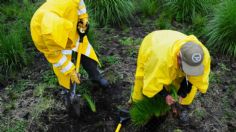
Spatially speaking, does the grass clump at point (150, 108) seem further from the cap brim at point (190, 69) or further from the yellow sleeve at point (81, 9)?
the yellow sleeve at point (81, 9)

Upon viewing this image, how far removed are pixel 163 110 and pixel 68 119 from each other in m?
1.28

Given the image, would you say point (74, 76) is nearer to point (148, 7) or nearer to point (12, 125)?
point (12, 125)

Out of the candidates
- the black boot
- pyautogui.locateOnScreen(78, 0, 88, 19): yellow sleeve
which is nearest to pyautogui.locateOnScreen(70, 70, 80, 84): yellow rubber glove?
the black boot

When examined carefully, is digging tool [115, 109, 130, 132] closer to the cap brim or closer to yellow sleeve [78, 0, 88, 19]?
yellow sleeve [78, 0, 88, 19]

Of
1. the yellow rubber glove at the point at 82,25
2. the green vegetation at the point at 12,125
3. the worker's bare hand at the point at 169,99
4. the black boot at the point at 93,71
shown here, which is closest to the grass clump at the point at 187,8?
the black boot at the point at 93,71

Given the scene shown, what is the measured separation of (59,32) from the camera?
3572 millimetres

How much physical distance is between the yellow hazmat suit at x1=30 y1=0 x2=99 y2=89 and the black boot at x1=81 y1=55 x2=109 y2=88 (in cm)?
22

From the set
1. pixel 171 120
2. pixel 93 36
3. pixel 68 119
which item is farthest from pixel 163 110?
pixel 93 36

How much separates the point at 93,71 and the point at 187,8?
2.24 meters

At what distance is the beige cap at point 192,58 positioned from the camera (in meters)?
3.06

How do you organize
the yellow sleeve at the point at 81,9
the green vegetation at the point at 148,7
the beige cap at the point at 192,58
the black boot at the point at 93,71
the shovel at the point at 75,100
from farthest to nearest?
the green vegetation at the point at 148,7
the black boot at the point at 93,71
the shovel at the point at 75,100
the yellow sleeve at the point at 81,9
the beige cap at the point at 192,58

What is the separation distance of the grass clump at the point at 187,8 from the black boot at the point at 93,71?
205 centimetres

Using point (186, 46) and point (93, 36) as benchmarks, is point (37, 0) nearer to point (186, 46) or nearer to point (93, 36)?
point (93, 36)

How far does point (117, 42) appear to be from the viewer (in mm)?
5695
